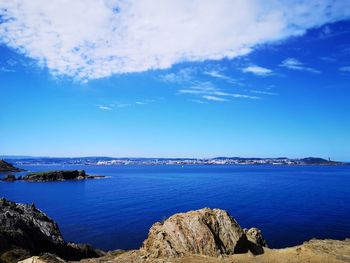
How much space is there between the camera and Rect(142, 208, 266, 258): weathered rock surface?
2484cm

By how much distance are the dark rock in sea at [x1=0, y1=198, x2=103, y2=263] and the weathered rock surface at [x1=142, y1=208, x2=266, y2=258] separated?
31.8ft

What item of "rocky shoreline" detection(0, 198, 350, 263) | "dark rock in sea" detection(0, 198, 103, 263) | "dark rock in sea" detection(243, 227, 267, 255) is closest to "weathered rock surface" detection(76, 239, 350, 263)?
Answer: "rocky shoreline" detection(0, 198, 350, 263)

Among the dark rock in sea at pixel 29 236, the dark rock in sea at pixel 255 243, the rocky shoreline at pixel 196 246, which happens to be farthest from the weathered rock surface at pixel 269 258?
the dark rock in sea at pixel 29 236

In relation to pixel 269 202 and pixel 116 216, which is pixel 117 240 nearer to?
pixel 116 216

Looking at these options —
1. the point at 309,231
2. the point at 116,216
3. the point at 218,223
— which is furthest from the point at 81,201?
the point at 218,223

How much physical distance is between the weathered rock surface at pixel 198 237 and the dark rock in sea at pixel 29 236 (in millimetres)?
9684

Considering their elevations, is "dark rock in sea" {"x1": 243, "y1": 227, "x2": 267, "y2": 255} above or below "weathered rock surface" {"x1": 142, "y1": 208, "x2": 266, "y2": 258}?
below

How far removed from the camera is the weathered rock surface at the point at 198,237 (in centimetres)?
2484

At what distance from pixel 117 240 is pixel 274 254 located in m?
29.2

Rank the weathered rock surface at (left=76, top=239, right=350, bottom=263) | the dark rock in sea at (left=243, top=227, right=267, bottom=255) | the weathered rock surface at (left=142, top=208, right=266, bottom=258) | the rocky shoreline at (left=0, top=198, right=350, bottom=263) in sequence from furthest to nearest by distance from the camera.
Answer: the dark rock in sea at (left=243, top=227, right=267, bottom=255), the weathered rock surface at (left=142, top=208, right=266, bottom=258), the rocky shoreline at (left=0, top=198, right=350, bottom=263), the weathered rock surface at (left=76, top=239, right=350, bottom=263)

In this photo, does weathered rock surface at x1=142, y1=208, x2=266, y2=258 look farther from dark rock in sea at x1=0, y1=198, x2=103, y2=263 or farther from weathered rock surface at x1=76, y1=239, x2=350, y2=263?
dark rock in sea at x1=0, y1=198, x2=103, y2=263

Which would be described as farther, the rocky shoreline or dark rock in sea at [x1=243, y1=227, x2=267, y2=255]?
dark rock in sea at [x1=243, y1=227, x2=267, y2=255]

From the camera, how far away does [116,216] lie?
2724 inches

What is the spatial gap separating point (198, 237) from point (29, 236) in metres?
15.8
